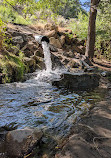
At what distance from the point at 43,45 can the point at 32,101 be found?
18.4 feet

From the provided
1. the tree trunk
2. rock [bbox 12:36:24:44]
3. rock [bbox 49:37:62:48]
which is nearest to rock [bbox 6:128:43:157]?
rock [bbox 12:36:24:44]

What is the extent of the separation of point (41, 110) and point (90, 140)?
1.41 meters

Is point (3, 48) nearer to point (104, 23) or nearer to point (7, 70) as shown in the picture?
point (7, 70)

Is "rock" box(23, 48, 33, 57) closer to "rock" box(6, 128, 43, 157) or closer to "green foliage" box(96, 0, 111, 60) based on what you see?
"rock" box(6, 128, 43, 157)

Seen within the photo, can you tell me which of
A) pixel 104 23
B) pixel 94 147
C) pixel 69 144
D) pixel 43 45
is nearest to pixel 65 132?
pixel 69 144

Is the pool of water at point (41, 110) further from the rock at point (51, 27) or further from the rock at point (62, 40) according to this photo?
the rock at point (51, 27)

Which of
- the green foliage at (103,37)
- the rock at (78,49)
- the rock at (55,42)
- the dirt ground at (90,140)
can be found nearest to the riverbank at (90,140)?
the dirt ground at (90,140)

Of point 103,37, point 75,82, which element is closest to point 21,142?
point 75,82

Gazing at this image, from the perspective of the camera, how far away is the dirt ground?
1.38 metres

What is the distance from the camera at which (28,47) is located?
750 centimetres

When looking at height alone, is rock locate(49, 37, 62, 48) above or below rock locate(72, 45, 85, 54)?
above

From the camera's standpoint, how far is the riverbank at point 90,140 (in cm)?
138

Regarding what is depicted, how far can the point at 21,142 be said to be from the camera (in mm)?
1640

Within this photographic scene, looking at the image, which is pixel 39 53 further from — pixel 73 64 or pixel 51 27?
pixel 51 27
